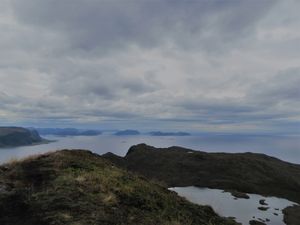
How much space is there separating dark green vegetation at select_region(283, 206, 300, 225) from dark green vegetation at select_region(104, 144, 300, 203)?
22.1 feet

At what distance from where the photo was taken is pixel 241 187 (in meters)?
45.9

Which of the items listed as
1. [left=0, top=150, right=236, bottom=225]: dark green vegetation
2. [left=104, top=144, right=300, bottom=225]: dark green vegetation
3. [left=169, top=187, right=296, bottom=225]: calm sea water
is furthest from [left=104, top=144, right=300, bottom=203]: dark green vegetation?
[left=0, top=150, right=236, bottom=225]: dark green vegetation

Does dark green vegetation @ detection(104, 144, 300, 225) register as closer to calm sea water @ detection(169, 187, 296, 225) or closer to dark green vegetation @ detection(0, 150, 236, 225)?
calm sea water @ detection(169, 187, 296, 225)

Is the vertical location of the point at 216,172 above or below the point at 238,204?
above

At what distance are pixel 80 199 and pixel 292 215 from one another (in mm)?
23777

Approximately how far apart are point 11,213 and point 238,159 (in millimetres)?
45599

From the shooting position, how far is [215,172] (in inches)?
2052

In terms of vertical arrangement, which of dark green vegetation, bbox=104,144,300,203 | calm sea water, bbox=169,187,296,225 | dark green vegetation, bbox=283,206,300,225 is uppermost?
dark green vegetation, bbox=104,144,300,203

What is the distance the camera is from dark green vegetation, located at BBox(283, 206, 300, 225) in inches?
1255

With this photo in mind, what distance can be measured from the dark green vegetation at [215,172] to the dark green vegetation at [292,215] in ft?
22.1

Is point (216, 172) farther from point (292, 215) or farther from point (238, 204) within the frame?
point (292, 215)

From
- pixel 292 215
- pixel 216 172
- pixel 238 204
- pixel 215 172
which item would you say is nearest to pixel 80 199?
pixel 238 204

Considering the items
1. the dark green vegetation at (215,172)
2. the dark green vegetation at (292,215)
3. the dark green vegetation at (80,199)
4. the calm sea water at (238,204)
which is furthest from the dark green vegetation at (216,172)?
the dark green vegetation at (80,199)

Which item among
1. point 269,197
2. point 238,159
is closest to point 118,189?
point 269,197
